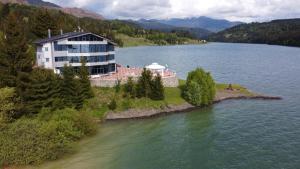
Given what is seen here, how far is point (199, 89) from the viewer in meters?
75.6

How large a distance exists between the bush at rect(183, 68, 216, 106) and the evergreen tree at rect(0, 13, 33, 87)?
1288 inches

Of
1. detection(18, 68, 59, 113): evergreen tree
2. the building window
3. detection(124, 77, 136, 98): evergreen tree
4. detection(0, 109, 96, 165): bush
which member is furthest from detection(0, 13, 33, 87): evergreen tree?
detection(124, 77, 136, 98): evergreen tree

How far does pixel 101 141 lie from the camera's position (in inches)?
2125

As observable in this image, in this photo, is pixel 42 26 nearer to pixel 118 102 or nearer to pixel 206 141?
pixel 118 102

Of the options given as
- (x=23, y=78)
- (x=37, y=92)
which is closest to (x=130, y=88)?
(x=37, y=92)

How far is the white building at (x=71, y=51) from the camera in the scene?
80938 mm

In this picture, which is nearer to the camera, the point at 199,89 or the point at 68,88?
the point at 68,88

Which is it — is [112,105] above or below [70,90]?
below

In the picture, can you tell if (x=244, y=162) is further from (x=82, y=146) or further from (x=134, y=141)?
(x=82, y=146)

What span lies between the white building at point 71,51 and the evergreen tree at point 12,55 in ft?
59.2

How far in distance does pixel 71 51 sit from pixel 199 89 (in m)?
30.3

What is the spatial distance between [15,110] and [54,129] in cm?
1344

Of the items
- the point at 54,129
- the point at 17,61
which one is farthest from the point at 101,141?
the point at 17,61

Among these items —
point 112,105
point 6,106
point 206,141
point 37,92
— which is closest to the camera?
point 6,106
